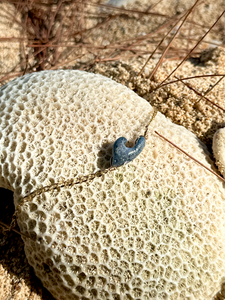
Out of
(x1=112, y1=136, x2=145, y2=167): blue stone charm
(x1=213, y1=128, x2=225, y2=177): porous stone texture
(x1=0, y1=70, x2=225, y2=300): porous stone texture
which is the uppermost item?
(x1=213, y1=128, x2=225, y2=177): porous stone texture

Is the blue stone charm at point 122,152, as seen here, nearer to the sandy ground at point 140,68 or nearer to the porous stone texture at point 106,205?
the porous stone texture at point 106,205

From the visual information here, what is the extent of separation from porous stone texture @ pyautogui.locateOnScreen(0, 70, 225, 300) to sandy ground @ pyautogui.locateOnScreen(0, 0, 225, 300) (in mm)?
310

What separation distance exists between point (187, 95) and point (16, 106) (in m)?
1.47

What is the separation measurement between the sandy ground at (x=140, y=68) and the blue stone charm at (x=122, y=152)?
32.2 inches

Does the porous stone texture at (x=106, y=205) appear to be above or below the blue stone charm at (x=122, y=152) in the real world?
below

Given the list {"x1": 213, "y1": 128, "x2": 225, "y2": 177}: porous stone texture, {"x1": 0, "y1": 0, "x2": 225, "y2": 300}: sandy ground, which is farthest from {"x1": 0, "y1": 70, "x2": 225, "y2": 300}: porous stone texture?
{"x1": 0, "y1": 0, "x2": 225, "y2": 300}: sandy ground

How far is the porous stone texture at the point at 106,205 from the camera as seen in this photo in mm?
1590

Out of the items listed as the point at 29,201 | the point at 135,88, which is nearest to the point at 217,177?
the point at 135,88

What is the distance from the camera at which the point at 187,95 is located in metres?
2.33

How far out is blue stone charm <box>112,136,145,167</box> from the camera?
5.28 feet

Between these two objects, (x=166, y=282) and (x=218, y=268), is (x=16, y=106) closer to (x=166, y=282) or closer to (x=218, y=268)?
(x=166, y=282)

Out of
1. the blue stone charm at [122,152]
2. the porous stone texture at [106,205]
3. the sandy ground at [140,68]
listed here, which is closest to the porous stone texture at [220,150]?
the porous stone texture at [106,205]

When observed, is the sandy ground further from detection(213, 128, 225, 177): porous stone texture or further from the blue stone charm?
the blue stone charm

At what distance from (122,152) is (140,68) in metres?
1.35
